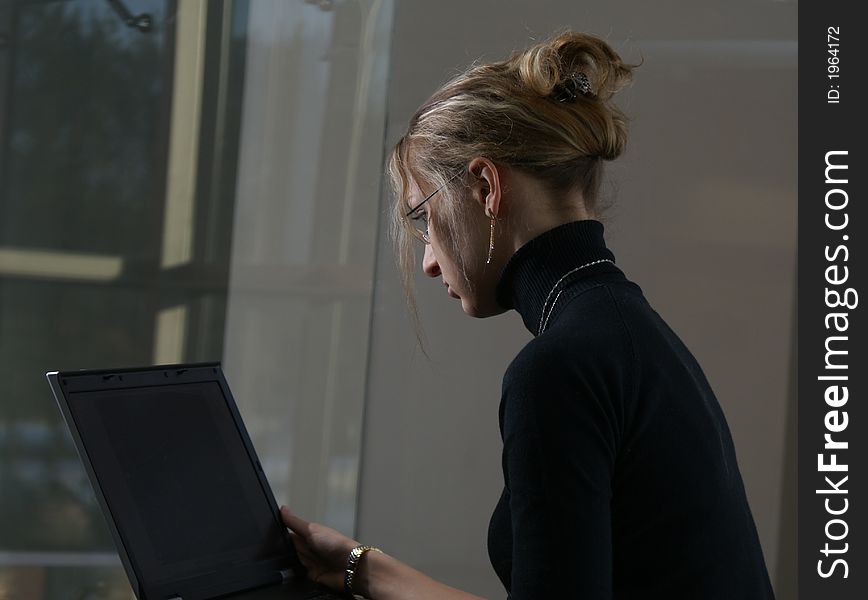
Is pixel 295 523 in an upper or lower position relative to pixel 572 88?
lower

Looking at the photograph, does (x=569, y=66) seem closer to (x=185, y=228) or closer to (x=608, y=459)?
(x=608, y=459)

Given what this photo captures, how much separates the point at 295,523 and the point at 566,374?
456 millimetres

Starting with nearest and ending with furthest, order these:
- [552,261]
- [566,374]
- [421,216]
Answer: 1. [566,374]
2. [552,261]
3. [421,216]

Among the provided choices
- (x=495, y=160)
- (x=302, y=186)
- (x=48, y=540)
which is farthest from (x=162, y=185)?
(x=495, y=160)

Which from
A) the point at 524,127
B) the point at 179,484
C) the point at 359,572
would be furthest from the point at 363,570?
the point at 524,127

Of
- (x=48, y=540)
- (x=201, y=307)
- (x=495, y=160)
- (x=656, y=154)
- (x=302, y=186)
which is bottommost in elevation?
(x=48, y=540)

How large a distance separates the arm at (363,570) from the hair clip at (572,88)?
0.49m

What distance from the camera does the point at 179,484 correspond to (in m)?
1.04

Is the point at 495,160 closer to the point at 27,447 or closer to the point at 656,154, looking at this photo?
the point at 27,447

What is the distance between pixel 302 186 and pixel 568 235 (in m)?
0.99

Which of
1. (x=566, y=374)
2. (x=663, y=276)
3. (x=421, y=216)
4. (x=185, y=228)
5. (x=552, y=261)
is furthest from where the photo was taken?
(x=663, y=276)

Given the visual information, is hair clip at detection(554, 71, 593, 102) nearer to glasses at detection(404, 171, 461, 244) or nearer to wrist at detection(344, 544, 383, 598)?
glasses at detection(404, 171, 461, 244)

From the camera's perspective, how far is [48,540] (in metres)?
1.48

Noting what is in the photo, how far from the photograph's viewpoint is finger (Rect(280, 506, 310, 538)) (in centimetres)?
115
